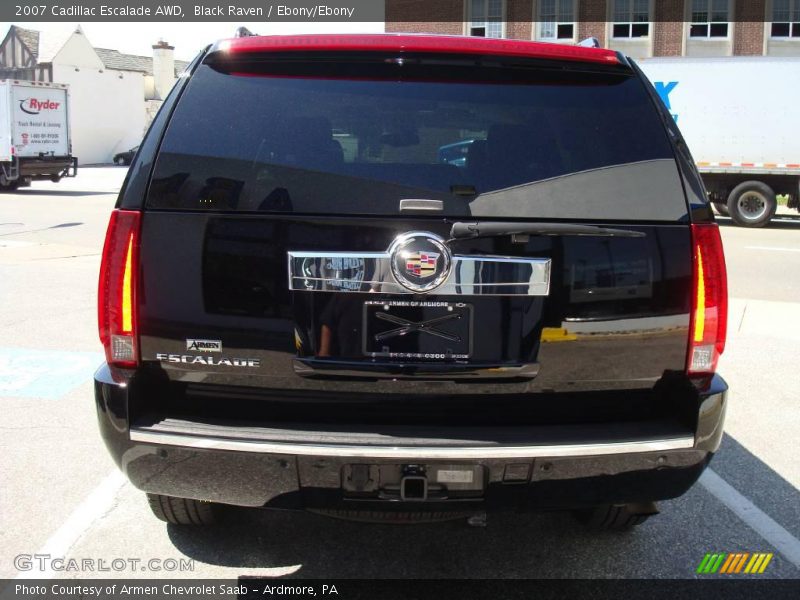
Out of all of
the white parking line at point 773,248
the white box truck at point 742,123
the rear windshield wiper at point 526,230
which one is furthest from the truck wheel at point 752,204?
the rear windshield wiper at point 526,230

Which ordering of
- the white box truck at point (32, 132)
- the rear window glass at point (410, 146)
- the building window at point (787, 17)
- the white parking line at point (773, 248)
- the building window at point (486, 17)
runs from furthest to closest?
the building window at point (486, 17)
the building window at point (787, 17)
the white box truck at point (32, 132)
the white parking line at point (773, 248)
the rear window glass at point (410, 146)

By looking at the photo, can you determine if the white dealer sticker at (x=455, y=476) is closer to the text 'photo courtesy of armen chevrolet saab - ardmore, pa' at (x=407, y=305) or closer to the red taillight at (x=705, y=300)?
the text 'photo courtesy of armen chevrolet saab - ardmore, pa' at (x=407, y=305)

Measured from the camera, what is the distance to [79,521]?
3637 mm

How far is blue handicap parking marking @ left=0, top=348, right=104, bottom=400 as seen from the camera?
5617 millimetres

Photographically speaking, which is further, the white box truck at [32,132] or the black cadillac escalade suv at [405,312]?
the white box truck at [32,132]

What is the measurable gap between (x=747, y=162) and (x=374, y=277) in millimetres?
18652

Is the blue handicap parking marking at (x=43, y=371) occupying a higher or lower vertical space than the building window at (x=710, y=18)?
lower

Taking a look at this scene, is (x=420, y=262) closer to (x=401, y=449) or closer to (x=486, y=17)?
(x=401, y=449)

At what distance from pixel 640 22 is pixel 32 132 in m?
26.2

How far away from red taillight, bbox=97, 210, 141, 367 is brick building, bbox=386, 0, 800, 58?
35805 millimetres

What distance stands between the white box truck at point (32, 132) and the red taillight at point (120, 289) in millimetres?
25612

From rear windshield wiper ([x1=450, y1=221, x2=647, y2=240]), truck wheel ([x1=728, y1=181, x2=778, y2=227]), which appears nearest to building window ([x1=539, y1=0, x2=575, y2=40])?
truck wheel ([x1=728, y1=181, x2=778, y2=227])

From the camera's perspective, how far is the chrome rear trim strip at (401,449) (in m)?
2.50

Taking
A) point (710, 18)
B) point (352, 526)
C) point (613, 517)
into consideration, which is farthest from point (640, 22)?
point (352, 526)
